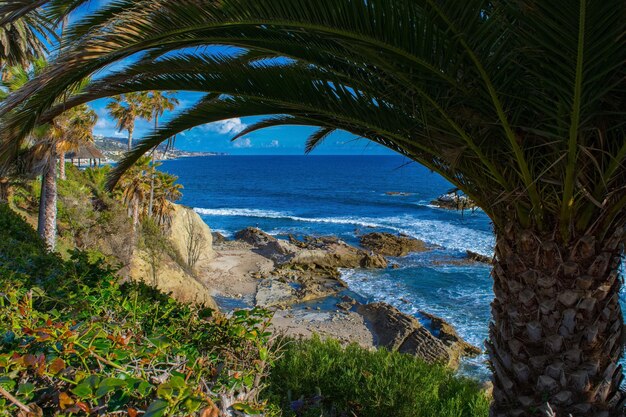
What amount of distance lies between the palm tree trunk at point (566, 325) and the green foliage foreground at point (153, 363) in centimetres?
197

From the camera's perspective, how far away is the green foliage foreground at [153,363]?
1794 mm

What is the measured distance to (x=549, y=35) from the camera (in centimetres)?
249

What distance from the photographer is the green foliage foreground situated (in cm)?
179

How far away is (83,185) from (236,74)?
71.2ft

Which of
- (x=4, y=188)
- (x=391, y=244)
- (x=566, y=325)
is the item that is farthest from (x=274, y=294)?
(x=566, y=325)

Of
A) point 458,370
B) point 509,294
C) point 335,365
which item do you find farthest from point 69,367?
point 458,370

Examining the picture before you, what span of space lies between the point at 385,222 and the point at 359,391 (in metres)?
42.4

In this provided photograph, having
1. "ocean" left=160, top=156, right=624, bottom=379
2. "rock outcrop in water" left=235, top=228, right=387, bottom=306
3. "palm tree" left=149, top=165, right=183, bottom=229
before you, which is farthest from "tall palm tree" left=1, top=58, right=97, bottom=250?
"ocean" left=160, top=156, right=624, bottom=379

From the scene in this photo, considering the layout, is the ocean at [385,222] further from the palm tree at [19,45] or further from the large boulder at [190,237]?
the palm tree at [19,45]

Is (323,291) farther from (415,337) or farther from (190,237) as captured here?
(190,237)

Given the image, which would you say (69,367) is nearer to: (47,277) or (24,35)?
(47,277)

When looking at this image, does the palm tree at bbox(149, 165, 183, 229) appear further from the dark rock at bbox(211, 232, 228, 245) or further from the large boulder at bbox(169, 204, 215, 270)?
the dark rock at bbox(211, 232, 228, 245)

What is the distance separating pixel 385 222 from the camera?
155 feet

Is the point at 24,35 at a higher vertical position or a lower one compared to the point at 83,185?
higher
